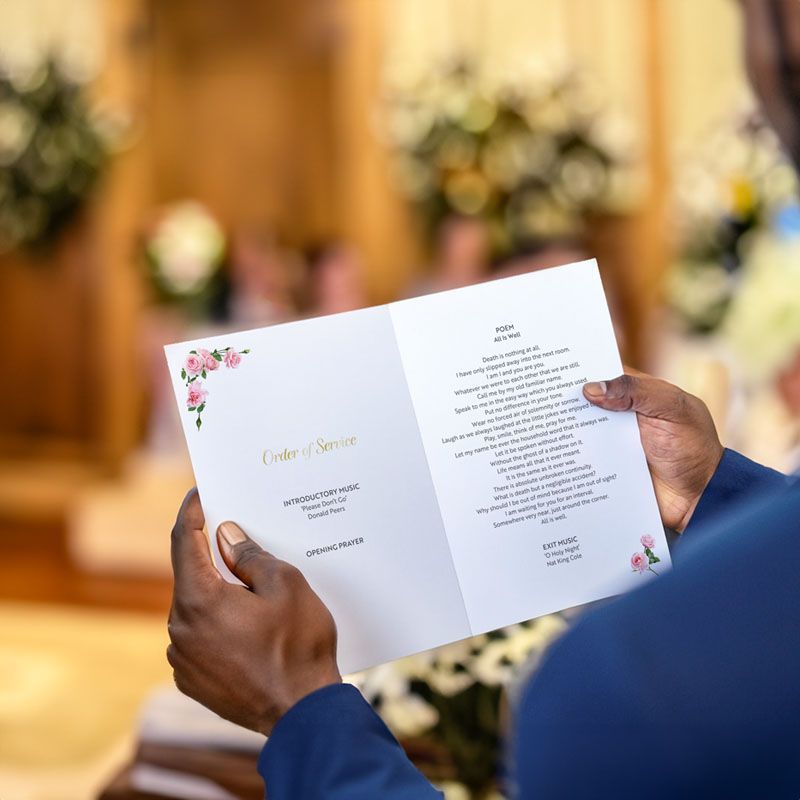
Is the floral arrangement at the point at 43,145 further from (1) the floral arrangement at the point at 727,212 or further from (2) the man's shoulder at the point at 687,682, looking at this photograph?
(2) the man's shoulder at the point at 687,682

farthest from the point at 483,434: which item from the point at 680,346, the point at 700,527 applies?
Answer: the point at 680,346

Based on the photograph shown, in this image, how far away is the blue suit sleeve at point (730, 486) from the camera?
1181mm

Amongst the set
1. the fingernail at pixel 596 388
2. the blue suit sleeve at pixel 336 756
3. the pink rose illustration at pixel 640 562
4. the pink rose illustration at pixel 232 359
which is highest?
the pink rose illustration at pixel 232 359

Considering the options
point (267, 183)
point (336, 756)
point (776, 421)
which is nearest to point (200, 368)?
point (336, 756)

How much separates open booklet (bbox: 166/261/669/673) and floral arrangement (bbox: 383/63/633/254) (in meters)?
4.75

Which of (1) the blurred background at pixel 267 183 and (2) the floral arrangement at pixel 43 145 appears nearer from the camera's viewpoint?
(1) the blurred background at pixel 267 183

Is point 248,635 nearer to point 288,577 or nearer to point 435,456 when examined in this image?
point 288,577

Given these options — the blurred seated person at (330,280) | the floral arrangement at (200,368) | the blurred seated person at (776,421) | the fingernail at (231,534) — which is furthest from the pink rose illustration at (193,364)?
the blurred seated person at (330,280)

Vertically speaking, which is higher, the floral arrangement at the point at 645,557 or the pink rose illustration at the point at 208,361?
the pink rose illustration at the point at 208,361

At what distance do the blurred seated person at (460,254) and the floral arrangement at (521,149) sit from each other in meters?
0.17

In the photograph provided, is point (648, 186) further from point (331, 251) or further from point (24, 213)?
point (24, 213)

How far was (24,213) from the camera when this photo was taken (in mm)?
5938

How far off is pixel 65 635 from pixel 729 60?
463 centimetres

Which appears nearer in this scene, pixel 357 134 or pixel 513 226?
pixel 513 226
